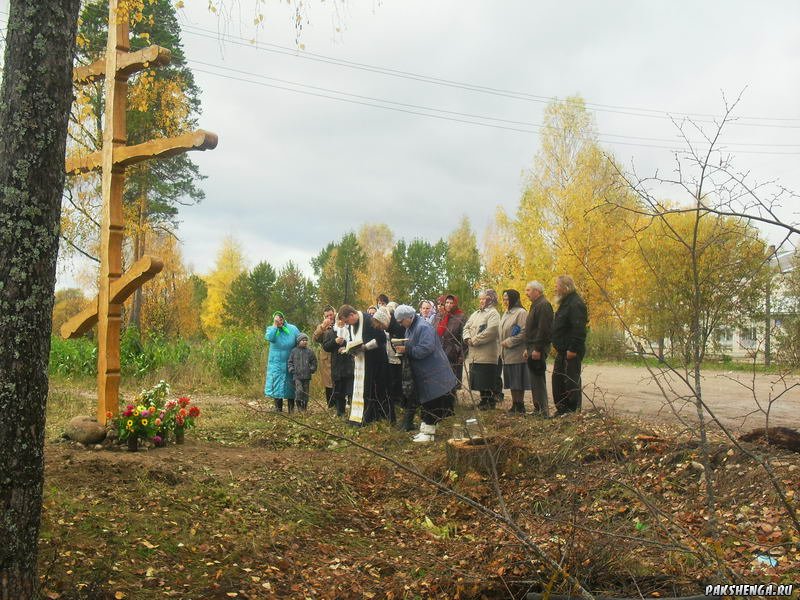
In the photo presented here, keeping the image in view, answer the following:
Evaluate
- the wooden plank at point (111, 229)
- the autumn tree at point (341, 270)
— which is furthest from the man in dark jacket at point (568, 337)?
the autumn tree at point (341, 270)

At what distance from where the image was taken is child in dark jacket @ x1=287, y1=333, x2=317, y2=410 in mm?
10906

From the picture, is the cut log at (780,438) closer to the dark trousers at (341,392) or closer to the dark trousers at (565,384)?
the dark trousers at (565,384)

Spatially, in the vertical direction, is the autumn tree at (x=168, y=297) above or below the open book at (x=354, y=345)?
above

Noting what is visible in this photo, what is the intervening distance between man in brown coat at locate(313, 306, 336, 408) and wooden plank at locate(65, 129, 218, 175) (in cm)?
433

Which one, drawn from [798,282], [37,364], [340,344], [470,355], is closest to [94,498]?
[37,364]

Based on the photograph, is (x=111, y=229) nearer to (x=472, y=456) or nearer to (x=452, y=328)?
(x=472, y=456)

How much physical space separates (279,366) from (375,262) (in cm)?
4415

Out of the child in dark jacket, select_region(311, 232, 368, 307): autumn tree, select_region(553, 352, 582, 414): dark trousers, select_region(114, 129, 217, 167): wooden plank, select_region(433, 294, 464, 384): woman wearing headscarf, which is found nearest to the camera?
select_region(114, 129, 217, 167): wooden plank

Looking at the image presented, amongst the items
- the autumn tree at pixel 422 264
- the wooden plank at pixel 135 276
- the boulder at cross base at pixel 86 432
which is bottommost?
the boulder at cross base at pixel 86 432

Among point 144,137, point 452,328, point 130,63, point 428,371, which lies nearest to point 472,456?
point 428,371

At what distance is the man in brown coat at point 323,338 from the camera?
10867 mm

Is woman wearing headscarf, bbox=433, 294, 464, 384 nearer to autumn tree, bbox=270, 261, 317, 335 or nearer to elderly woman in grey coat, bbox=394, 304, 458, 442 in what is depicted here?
elderly woman in grey coat, bbox=394, 304, 458, 442

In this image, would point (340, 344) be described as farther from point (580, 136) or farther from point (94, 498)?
point (580, 136)

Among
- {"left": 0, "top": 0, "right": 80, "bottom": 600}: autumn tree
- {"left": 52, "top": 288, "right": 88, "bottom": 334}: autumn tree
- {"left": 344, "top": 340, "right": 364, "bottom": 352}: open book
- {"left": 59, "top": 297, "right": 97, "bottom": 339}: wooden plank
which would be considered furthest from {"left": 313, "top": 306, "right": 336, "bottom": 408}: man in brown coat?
{"left": 52, "top": 288, "right": 88, "bottom": 334}: autumn tree
